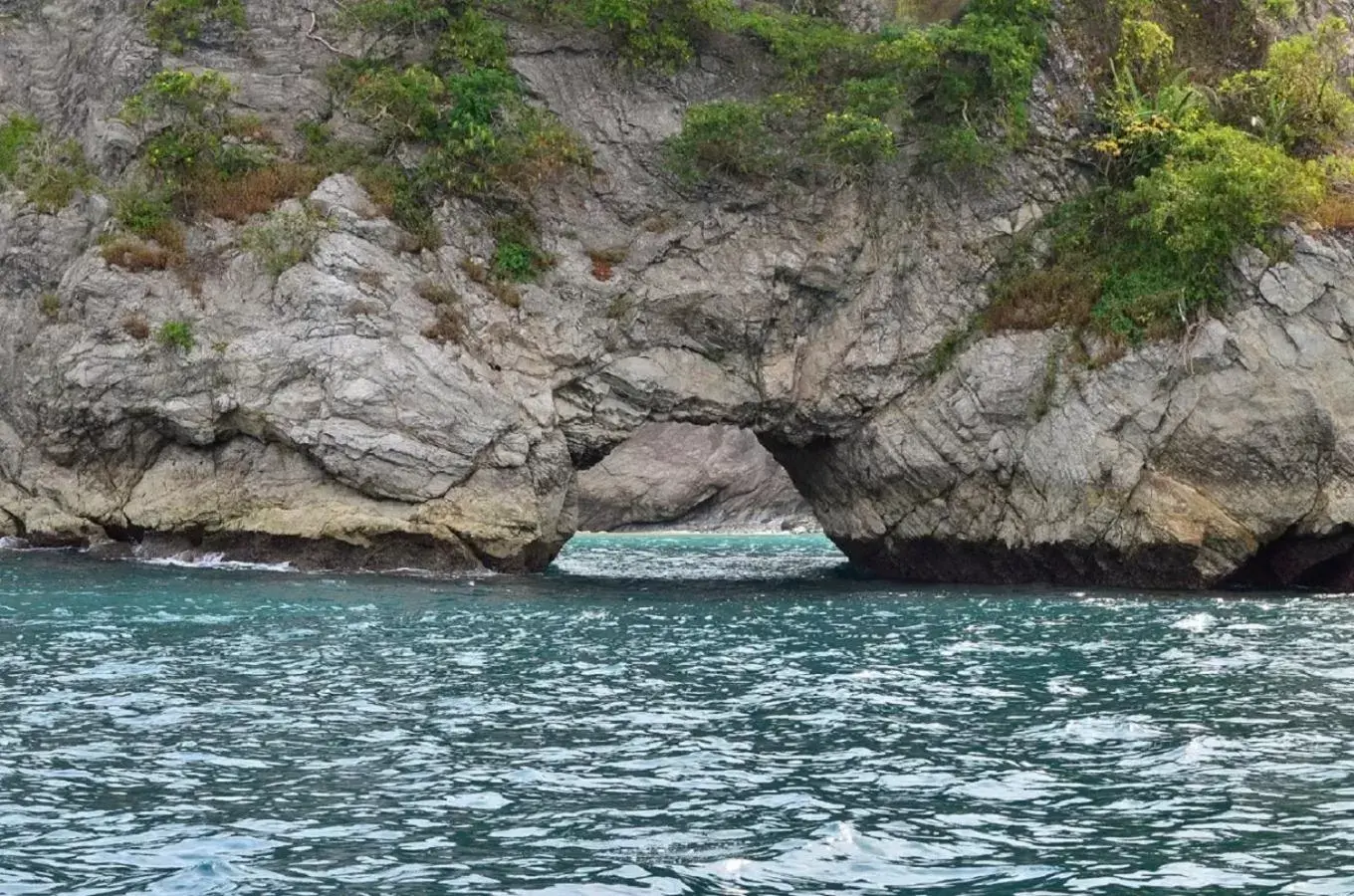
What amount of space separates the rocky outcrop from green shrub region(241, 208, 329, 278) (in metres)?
32.8

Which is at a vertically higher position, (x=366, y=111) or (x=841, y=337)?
(x=366, y=111)

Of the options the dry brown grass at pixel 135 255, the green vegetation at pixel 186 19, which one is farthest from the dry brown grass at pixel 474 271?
the green vegetation at pixel 186 19

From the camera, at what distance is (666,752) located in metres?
11.8

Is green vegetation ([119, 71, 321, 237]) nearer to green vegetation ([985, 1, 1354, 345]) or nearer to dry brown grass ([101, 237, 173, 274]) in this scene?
dry brown grass ([101, 237, 173, 274])

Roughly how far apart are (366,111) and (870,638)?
1842cm

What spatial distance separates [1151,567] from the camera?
2822 centimetres

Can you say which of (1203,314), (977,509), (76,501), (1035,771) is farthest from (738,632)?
(76,501)

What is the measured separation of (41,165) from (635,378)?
14676mm

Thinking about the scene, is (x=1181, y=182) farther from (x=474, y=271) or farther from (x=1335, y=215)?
(x=474, y=271)

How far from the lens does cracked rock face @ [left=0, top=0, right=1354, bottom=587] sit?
27828 millimetres

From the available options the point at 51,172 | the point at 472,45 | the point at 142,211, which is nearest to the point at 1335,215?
the point at 472,45

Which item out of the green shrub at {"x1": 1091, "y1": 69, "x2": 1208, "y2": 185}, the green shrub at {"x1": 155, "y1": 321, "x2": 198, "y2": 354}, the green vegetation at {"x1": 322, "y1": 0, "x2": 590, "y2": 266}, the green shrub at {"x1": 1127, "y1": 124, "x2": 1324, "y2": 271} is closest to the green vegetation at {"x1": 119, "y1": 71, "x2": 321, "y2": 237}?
the green vegetation at {"x1": 322, "y1": 0, "x2": 590, "y2": 266}

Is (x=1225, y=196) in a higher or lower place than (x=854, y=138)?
lower

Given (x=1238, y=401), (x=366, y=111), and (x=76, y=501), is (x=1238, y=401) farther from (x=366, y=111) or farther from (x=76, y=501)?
(x=76, y=501)
